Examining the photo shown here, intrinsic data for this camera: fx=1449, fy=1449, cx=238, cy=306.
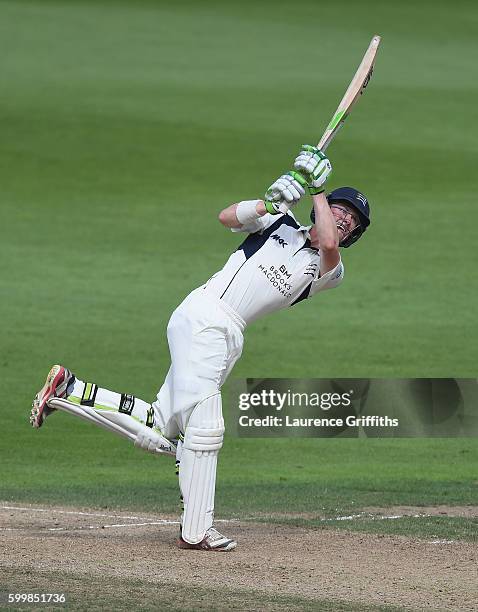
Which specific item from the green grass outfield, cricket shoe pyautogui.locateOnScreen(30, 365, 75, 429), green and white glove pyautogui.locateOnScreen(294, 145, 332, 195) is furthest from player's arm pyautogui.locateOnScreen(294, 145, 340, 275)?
the green grass outfield

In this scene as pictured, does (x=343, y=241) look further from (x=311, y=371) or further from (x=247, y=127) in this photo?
(x=247, y=127)

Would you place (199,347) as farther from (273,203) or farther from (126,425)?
(273,203)

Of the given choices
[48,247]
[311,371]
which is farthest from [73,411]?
[48,247]

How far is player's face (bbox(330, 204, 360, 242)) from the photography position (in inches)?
316

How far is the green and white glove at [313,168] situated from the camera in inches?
303

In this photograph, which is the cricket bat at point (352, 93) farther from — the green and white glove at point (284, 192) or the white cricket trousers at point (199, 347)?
the white cricket trousers at point (199, 347)

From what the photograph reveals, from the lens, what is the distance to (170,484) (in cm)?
1130

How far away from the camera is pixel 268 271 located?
25.9ft

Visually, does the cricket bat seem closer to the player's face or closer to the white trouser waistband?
the player's face

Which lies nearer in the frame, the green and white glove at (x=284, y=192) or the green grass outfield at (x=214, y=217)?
the green and white glove at (x=284, y=192)

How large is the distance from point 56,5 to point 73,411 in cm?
3768

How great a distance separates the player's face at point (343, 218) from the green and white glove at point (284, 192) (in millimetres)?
357
